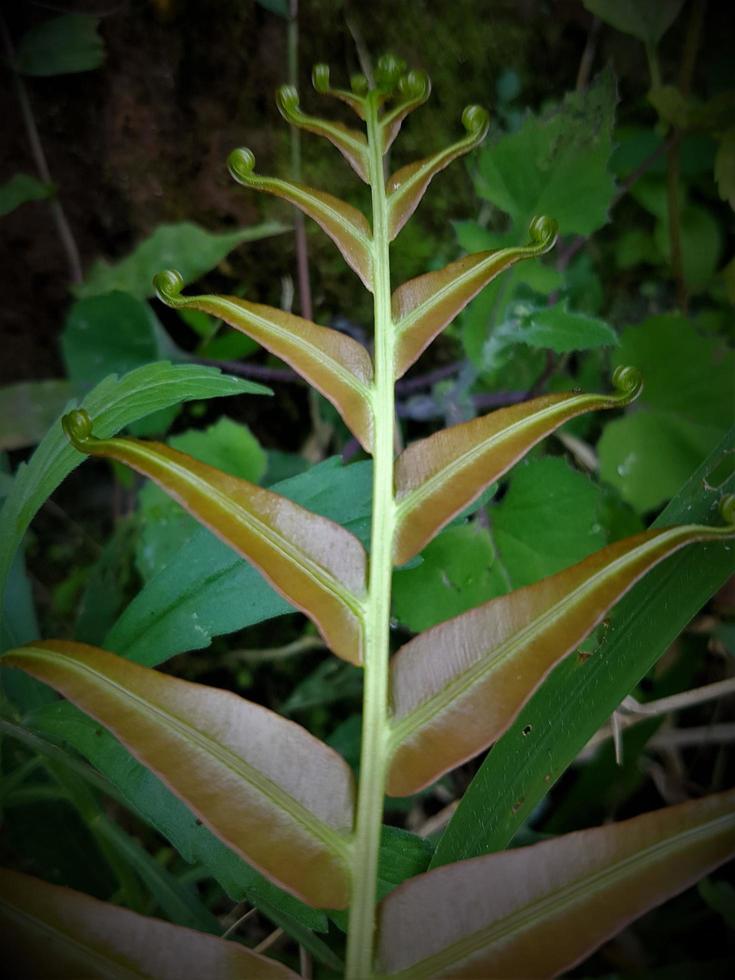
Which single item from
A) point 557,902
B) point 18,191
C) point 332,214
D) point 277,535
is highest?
point 18,191

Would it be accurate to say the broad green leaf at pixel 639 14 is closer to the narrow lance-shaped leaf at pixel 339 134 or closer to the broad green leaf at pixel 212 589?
the narrow lance-shaped leaf at pixel 339 134

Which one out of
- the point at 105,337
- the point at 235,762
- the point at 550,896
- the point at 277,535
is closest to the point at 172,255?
the point at 105,337

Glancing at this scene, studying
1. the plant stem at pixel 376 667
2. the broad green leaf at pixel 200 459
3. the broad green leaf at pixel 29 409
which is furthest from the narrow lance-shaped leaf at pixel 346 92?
the broad green leaf at pixel 29 409

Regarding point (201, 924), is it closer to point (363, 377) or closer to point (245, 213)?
point (363, 377)

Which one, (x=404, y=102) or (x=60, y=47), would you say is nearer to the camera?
(x=404, y=102)

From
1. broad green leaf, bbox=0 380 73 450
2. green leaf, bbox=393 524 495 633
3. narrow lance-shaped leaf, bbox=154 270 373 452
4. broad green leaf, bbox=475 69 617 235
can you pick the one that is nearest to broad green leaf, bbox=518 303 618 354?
broad green leaf, bbox=475 69 617 235

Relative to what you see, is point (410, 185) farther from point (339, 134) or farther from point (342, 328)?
point (342, 328)
